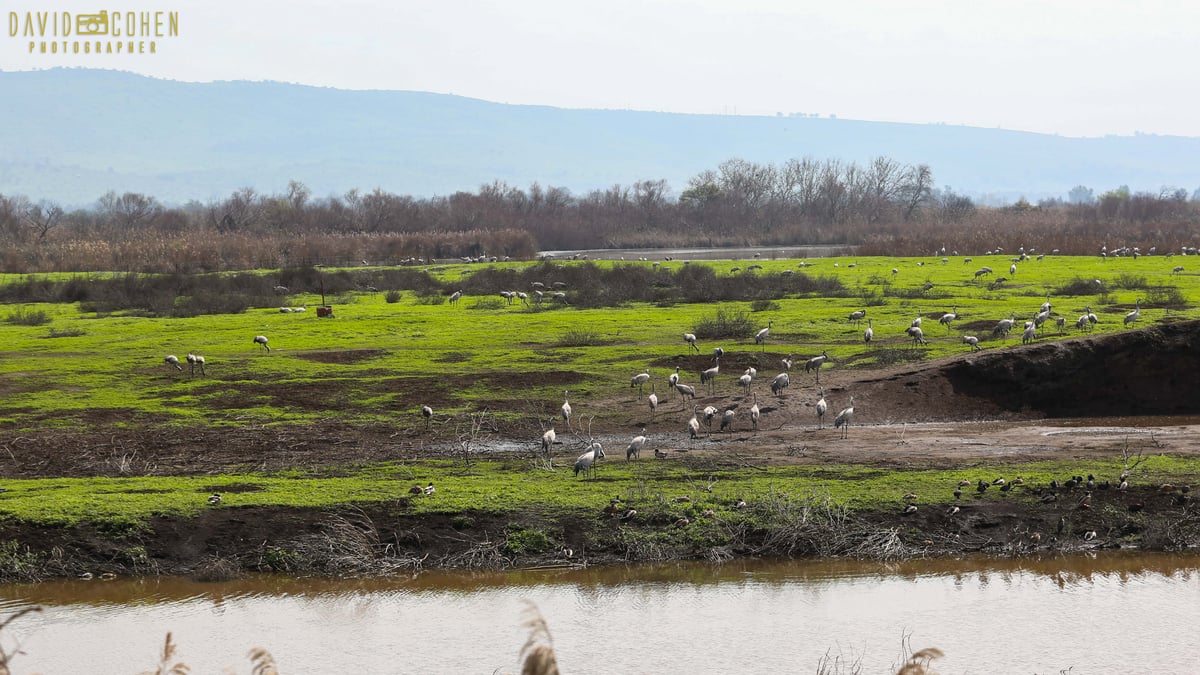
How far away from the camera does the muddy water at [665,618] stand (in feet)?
47.0

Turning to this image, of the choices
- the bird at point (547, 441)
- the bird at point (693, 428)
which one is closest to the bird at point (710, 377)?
the bird at point (693, 428)

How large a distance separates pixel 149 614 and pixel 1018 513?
40.1ft

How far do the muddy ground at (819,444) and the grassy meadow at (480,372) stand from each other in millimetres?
391

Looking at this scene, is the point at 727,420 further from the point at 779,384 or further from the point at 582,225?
the point at 582,225

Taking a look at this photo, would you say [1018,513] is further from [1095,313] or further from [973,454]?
[1095,313]

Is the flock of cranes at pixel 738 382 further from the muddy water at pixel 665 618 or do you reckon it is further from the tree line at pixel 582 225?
the tree line at pixel 582 225

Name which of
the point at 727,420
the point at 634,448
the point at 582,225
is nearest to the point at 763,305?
the point at 727,420

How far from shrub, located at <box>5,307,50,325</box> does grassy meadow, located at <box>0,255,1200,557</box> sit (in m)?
0.13

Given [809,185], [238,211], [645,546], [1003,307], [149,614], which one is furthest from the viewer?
[809,185]

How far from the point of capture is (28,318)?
145 ft

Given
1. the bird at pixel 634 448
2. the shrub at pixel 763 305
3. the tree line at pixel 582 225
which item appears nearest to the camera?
the bird at pixel 634 448

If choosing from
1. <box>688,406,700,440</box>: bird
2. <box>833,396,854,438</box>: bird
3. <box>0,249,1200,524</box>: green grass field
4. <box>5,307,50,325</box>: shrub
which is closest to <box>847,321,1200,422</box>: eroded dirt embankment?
<box>833,396,854,438</box>: bird

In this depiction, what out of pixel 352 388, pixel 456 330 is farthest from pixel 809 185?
pixel 352 388

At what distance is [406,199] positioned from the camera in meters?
114
